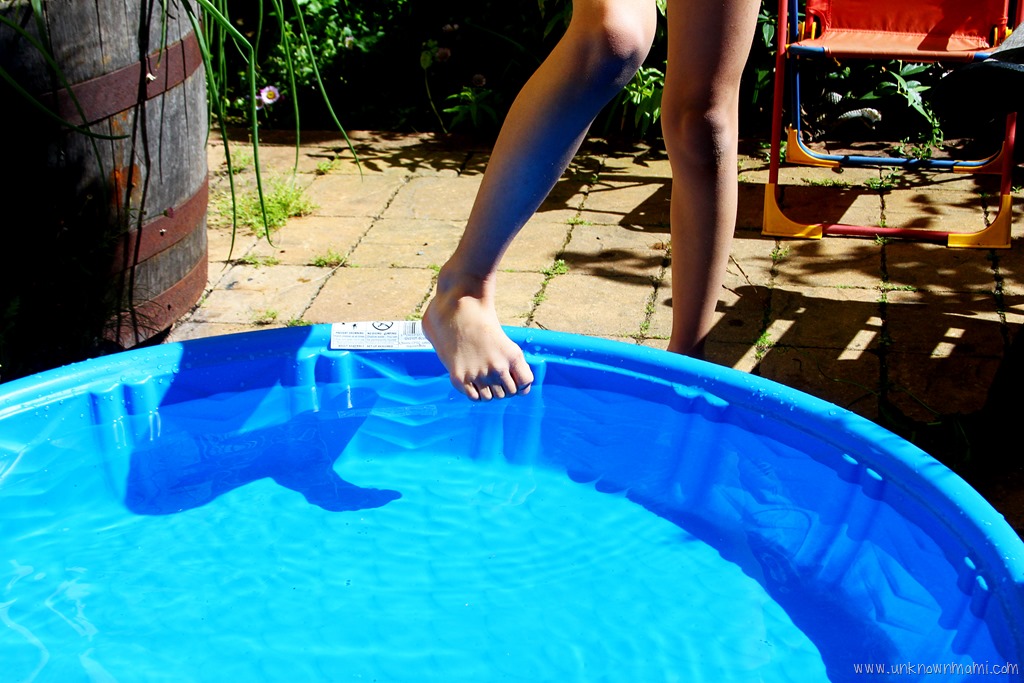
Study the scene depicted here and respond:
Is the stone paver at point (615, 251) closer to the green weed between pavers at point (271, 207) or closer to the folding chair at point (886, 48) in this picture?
the folding chair at point (886, 48)

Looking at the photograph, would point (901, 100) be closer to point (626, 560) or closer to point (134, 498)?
point (626, 560)

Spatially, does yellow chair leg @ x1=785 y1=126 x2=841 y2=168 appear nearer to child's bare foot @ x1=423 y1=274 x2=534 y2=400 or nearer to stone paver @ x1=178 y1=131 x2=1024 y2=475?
stone paver @ x1=178 y1=131 x2=1024 y2=475

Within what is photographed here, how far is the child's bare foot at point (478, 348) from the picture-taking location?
1.68 metres

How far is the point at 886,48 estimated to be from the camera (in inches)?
130

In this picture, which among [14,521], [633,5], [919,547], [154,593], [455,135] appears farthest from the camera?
[455,135]

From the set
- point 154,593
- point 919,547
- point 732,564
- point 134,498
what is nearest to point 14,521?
point 134,498

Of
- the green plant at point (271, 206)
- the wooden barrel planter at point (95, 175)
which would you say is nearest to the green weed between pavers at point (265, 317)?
the wooden barrel planter at point (95, 175)

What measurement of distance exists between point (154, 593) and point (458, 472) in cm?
64

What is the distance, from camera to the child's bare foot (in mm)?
1677

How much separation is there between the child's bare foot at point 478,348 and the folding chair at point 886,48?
1874mm

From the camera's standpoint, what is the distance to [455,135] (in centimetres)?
448

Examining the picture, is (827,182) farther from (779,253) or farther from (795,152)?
(779,253)

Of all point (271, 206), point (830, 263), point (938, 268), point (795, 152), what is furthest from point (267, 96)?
point (938, 268)

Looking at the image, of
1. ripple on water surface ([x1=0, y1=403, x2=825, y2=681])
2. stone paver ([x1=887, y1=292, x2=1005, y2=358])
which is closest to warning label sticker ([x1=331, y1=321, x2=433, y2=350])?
ripple on water surface ([x1=0, y1=403, x2=825, y2=681])
